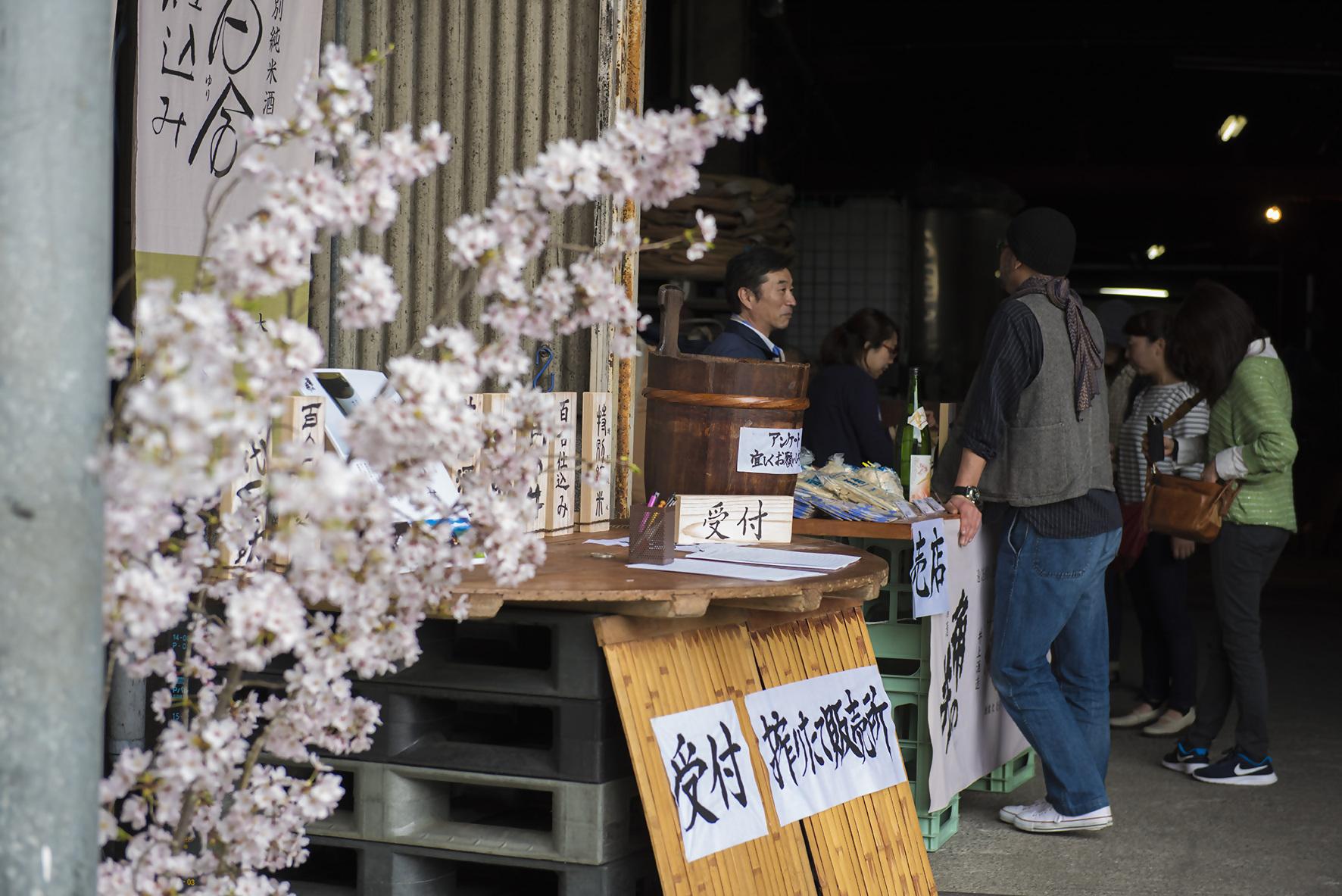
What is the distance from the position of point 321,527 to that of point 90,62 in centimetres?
53

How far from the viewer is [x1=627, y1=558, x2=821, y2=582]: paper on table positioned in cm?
282

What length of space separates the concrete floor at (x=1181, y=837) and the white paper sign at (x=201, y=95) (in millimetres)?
2732

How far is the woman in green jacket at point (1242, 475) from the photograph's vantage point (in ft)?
15.9

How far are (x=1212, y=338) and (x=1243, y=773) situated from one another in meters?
1.55

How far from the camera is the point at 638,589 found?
2584 millimetres

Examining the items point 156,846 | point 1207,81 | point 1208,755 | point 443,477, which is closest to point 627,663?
point 443,477

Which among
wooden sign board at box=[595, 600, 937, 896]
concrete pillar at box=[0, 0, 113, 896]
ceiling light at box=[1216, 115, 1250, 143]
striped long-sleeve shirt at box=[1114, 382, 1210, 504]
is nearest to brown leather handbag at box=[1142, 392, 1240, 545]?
striped long-sleeve shirt at box=[1114, 382, 1210, 504]

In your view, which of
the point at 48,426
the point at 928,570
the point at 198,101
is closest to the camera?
the point at 48,426

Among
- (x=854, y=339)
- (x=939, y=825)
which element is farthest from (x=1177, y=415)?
(x=939, y=825)

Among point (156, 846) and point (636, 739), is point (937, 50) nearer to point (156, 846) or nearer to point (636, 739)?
point (636, 739)

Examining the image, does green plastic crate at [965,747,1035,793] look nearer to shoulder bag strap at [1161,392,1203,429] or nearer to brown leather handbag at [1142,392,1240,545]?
brown leather handbag at [1142,392,1240,545]

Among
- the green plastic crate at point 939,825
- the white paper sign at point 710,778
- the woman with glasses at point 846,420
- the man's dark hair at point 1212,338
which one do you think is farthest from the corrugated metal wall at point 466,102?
the man's dark hair at point 1212,338

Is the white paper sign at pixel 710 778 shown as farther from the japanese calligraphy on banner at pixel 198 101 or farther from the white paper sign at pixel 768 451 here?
the japanese calligraphy on banner at pixel 198 101

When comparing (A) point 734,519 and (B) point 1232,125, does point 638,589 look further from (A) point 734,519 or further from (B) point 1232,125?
(B) point 1232,125
